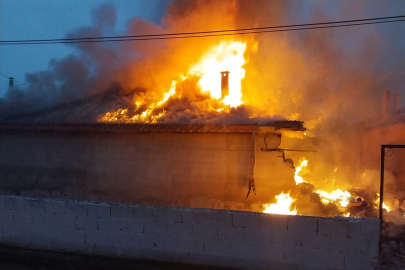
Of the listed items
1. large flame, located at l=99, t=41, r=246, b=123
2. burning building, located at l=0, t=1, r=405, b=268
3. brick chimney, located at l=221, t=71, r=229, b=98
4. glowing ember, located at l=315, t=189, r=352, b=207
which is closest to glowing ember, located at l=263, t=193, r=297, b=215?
burning building, located at l=0, t=1, r=405, b=268

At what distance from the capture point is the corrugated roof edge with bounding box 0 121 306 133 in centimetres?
927

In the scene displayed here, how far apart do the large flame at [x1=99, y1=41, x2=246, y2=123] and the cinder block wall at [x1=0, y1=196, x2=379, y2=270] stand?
14.9 ft

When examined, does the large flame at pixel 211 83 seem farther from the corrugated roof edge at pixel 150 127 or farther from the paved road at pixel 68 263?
the paved road at pixel 68 263

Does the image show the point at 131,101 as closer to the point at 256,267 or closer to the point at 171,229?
the point at 171,229

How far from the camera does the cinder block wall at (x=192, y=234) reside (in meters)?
5.70

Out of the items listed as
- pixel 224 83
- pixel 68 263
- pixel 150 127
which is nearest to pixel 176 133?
pixel 150 127

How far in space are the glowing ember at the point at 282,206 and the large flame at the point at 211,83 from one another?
3136 mm

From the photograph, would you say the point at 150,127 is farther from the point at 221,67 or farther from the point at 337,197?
the point at 337,197

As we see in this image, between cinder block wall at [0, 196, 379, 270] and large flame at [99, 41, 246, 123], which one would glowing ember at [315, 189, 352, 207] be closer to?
large flame at [99, 41, 246, 123]

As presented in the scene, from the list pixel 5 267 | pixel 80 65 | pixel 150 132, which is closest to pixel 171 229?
pixel 5 267

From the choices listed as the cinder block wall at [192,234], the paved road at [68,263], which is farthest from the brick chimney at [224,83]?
the paved road at [68,263]

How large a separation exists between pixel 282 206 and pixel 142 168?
4.20 m

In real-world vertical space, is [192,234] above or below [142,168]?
below

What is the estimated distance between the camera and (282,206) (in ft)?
31.8
